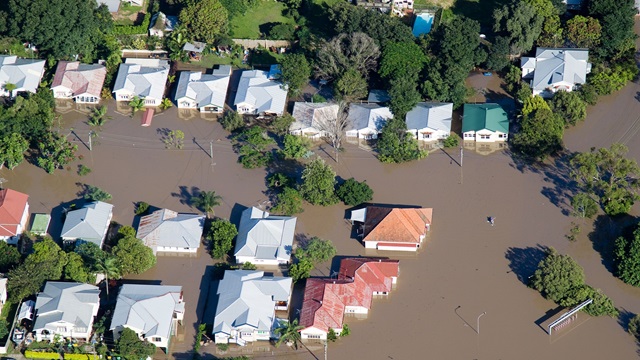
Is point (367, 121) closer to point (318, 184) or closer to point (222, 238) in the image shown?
point (318, 184)

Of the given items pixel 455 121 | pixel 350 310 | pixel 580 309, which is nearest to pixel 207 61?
pixel 455 121

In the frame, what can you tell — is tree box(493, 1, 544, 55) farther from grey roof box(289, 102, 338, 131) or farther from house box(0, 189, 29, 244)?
house box(0, 189, 29, 244)

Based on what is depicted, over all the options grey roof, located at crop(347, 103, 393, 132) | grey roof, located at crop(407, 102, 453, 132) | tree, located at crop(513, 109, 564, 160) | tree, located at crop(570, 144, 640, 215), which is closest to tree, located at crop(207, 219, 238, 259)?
grey roof, located at crop(347, 103, 393, 132)

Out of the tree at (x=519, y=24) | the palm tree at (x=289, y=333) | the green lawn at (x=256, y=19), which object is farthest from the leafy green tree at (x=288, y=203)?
the tree at (x=519, y=24)

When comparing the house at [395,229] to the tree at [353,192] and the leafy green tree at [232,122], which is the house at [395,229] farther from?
the leafy green tree at [232,122]

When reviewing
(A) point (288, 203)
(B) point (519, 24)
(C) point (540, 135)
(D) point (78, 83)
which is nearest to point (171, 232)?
(A) point (288, 203)
